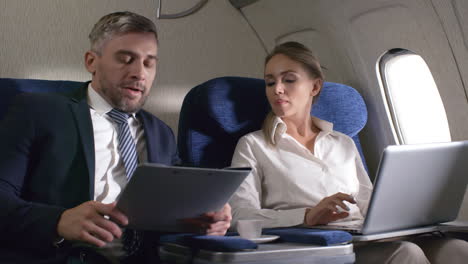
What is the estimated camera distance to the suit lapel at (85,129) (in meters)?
1.86

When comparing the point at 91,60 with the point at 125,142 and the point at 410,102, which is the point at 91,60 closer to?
the point at 125,142

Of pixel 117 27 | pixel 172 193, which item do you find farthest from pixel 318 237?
pixel 117 27

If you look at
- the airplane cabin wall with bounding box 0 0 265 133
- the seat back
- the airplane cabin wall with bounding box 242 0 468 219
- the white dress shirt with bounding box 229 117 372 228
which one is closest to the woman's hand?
the white dress shirt with bounding box 229 117 372 228

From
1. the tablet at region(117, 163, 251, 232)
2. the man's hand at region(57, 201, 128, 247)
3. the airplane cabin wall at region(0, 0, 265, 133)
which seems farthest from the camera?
the airplane cabin wall at region(0, 0, 265, 133)

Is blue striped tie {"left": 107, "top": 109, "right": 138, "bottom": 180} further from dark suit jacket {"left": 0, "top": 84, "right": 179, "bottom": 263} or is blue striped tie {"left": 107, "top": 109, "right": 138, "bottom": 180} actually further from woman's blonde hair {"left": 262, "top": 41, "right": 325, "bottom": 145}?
woman's blonde hair {"left": 262, "top": 41, "right": 325, "bottom": 145}

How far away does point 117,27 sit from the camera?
206cm

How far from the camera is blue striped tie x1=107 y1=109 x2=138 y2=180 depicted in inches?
80.0

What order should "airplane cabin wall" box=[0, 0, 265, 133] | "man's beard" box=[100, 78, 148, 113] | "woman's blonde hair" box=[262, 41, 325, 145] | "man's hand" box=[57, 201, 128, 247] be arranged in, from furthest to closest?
1. "airplane cabin wall" box=[0, 0, 265, 133]
2. "woman's blonde hair" box=[262, 41, 325, 145]
3. "man's beard" box=[100, 78, 148, 113]
4. "man's hand" box=[57, 201, 128, 247]

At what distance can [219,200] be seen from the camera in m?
1.63

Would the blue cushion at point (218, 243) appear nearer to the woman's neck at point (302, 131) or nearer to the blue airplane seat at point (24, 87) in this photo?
the blue airplane seat at point (24, 87)

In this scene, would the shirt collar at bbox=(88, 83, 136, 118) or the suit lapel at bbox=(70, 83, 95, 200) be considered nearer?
the suit lapel at bbox=(70, 83, 95, 200)

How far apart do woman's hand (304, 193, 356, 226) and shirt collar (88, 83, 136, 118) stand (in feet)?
2.76

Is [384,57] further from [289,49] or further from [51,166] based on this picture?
[51,166]

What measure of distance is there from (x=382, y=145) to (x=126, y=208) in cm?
202
